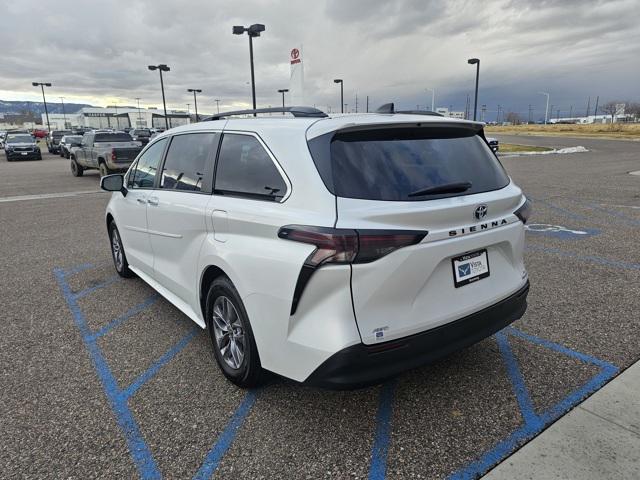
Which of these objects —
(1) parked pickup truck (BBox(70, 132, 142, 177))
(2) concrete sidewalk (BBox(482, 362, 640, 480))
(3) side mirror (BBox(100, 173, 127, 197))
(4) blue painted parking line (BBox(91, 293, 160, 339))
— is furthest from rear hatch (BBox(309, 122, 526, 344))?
(1) parked pickup truck (BBox(70, 132, 142, 177))

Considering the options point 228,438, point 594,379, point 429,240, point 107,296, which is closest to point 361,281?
point 429,240

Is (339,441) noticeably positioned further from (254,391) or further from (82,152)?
(82,152)

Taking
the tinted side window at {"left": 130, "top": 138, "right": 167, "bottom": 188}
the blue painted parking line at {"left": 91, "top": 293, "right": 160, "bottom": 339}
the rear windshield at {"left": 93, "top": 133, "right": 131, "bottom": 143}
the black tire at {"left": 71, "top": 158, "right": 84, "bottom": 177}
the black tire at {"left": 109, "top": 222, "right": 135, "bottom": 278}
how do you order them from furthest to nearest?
the black tire at {"left": 71, "top": 158, "right": 84, "bottom": 177} < the rear windshield at {"left": 93, "top": 133, "right": 131, "bottom": 143} < the black tire at {"left": 109, "top": 222, "right": 135, "bottom": 278} < the tinted side window at {"left": 130, "top": 138, "right": 167, "bottom": 188} < the blue painted parking line at {"left": 91, "top": 293, "right": 160, "bottom": 339}

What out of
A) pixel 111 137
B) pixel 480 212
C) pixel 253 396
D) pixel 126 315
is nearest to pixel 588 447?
pixel 480 212

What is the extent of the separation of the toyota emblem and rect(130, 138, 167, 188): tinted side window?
9.45 feet

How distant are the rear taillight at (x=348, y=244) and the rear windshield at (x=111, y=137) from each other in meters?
17.3

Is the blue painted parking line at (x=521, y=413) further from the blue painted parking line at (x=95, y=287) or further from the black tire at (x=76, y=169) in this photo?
the black tire at (x=76, y=169)

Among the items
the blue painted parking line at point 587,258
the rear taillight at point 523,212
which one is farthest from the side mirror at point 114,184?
the blue painted parking line at point 587,258

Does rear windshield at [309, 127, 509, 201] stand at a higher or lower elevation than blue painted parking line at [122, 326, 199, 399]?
higher

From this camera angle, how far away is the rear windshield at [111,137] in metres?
17.3

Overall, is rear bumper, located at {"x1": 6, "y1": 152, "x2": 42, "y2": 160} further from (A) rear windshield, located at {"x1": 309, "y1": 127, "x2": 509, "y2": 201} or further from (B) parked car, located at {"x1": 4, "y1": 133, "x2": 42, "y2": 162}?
(A) rear windshield, located at {"x1": 309, "y1": 127, "x2": 509, "y2": 201}

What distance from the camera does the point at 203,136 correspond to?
361 centimetres

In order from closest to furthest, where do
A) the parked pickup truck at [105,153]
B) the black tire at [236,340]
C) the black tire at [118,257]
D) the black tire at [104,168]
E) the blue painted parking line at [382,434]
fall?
the blue painted parking line at [382,434], the black tire at [236,340], the black tire at [118,257], the parked pickup truck at [105,153], the black tire at [104,168]

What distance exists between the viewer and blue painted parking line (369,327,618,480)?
7.86 ft
